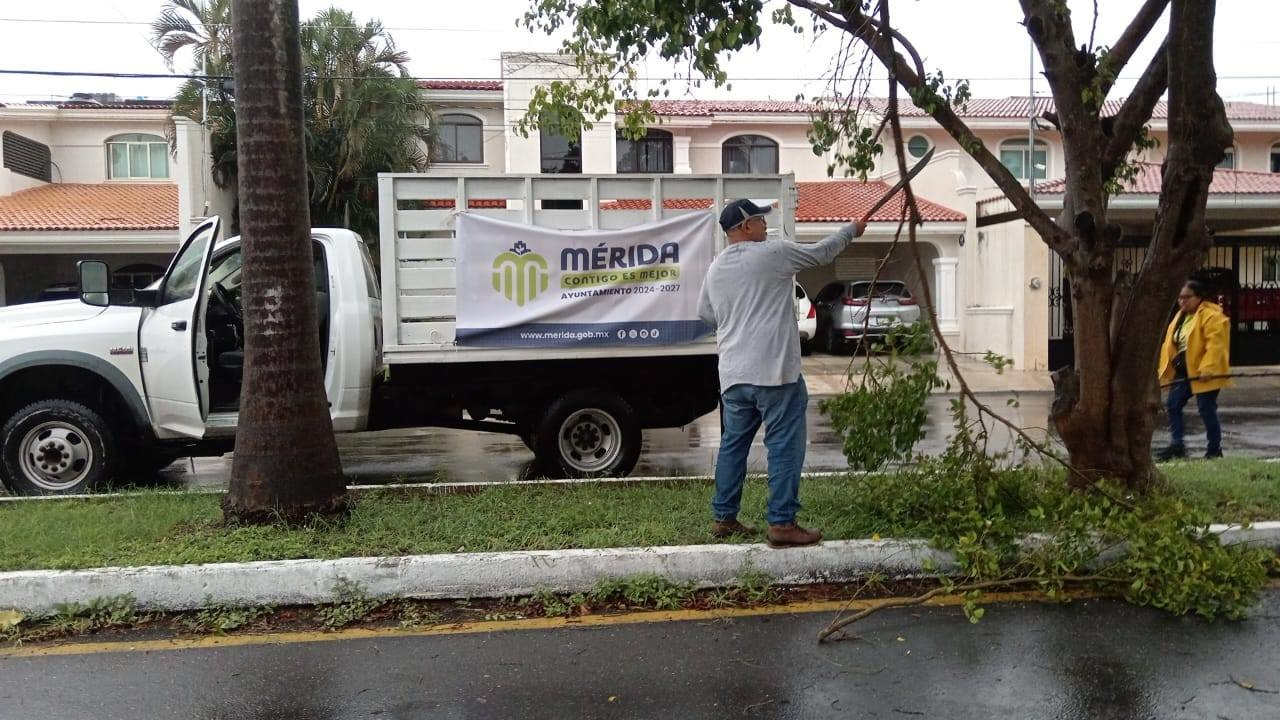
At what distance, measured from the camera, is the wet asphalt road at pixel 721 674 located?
11.9 feet

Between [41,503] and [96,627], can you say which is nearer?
[96,627]

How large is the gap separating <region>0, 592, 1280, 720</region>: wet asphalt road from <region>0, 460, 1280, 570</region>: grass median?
78 cm

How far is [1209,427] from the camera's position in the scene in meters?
8.93

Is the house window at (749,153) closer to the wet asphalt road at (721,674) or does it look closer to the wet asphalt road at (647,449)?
the wet asphalt road at (647,449)

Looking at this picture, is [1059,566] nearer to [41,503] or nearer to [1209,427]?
[1209,427]

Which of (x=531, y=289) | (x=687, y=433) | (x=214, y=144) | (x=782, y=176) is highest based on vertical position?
(x=214, y=144)

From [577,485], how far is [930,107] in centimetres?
331

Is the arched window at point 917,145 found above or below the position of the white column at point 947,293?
above

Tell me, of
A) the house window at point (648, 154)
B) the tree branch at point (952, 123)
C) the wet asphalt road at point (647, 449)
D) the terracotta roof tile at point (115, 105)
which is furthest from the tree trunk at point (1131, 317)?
the terracotta roof tile at point (115, 105)

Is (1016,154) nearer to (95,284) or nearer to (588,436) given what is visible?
(588,436)

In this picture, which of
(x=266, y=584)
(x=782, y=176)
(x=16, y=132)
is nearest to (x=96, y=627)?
(x=266, y=584)

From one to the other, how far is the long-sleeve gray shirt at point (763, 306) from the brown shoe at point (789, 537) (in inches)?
28.8

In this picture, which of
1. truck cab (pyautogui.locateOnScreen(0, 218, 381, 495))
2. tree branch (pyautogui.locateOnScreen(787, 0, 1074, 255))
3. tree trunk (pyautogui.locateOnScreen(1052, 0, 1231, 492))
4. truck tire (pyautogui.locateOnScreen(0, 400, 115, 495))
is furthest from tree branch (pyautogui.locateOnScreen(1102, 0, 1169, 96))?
truck tire (pyautogui.locateOnScreen(0, 400, 115, 495))

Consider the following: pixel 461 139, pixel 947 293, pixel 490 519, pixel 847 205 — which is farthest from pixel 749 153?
pixel 490 519
